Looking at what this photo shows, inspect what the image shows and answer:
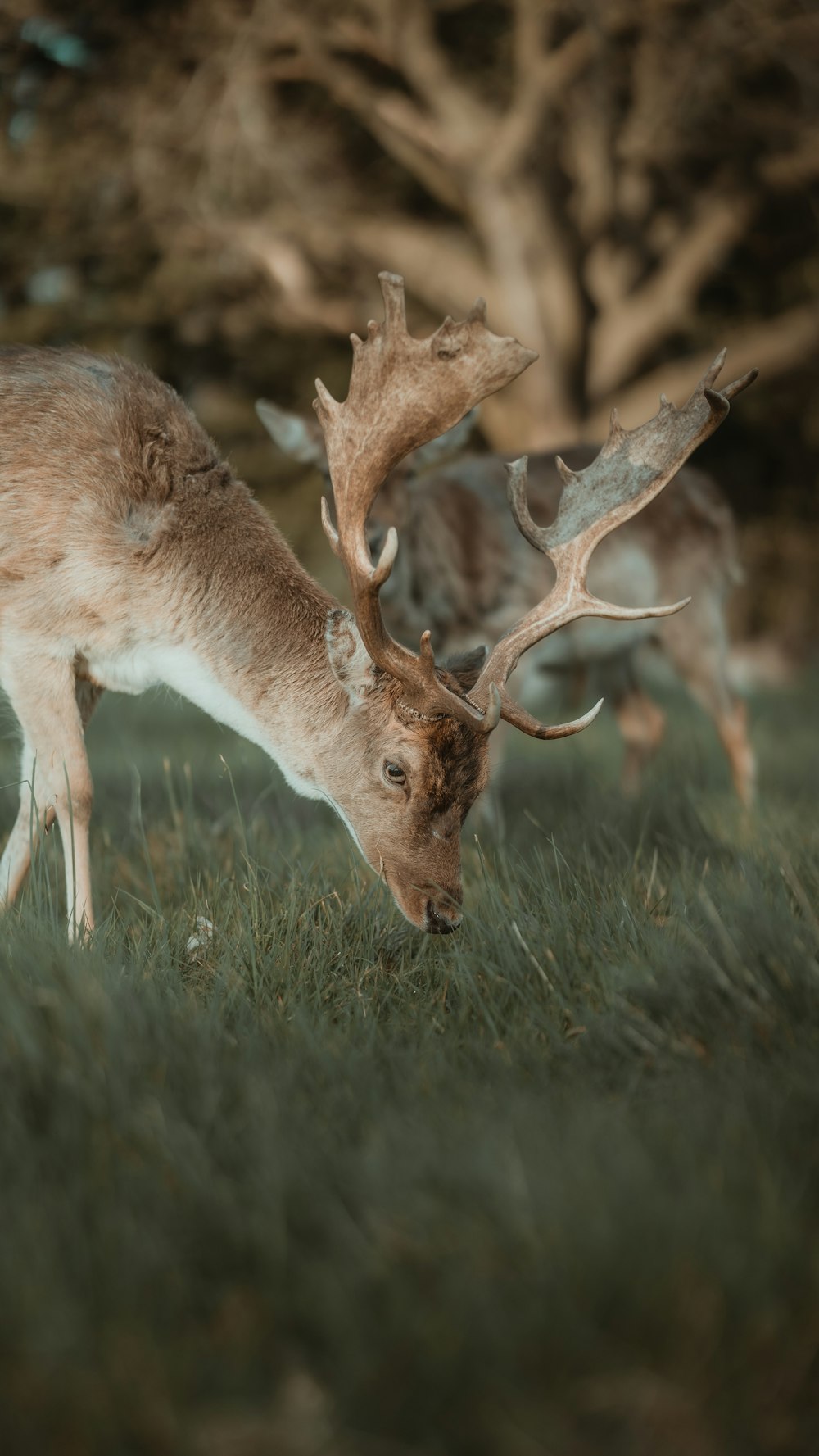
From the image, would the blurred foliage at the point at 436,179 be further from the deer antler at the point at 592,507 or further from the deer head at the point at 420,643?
the deer head at the point at 420,643

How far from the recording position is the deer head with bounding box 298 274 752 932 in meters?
3.80

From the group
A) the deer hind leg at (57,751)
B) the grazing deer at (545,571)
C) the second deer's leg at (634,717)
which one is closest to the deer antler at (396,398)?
the deer hind leg at (57,751)

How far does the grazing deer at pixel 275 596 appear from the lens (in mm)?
3871

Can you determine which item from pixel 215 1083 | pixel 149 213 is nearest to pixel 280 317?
pixel 149 213

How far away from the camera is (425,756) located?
3.83 m

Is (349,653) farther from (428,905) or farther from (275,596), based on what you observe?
(428,905)

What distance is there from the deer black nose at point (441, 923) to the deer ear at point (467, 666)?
75 cm

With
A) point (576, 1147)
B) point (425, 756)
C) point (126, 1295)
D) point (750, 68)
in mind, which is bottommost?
point (425, 756)

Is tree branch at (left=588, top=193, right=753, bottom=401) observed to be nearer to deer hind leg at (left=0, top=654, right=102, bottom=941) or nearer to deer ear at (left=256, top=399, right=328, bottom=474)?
deer ear at (left=256, top=399, right=328, bottom=474)

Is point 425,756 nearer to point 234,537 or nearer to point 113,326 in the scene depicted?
point 234,537

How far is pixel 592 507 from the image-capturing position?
4.36 meters

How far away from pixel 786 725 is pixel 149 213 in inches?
303

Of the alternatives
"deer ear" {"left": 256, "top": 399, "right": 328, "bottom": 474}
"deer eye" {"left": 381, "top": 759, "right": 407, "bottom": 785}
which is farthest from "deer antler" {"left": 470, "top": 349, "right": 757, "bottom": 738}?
"deer ear" {"left": 256, "top": 399, "right": 328, "bottom": 474}

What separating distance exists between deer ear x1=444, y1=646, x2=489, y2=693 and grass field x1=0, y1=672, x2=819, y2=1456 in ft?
2.27
